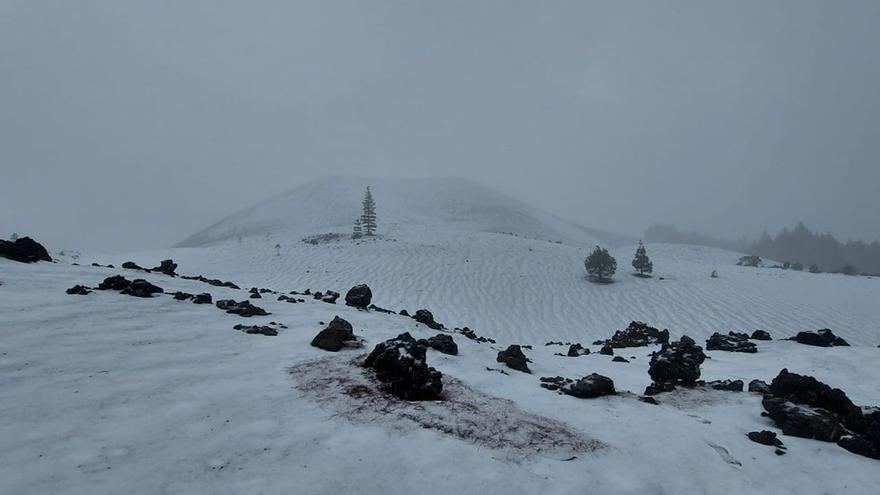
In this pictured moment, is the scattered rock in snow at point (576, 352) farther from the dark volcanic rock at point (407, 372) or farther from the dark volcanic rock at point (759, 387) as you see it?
the dark volcanic rock at point (407, 372)

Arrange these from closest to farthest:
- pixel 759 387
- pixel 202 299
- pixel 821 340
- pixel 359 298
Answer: pixel 759 387 → pixel 202 299 → pixel 821 340 → pixel 359 298

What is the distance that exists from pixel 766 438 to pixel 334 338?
7.32 metres

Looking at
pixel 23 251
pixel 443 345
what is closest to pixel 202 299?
pixel 23 251

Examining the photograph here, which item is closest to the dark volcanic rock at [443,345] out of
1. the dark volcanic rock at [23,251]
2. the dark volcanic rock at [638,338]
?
the dark volcanic rock at [638,338]

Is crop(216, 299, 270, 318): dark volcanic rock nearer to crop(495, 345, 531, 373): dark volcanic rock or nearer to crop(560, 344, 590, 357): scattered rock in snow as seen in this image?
crop(495, 345, 531, 373): dark volcanic rock

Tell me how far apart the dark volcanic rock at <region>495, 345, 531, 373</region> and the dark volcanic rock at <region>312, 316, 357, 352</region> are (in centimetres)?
344

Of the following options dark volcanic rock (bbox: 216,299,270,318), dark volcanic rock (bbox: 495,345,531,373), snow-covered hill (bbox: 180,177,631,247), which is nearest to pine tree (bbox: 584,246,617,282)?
dark volcanic rock (bbox: 495,345,531,373)

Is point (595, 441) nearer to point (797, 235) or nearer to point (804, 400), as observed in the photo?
point (804, 400)

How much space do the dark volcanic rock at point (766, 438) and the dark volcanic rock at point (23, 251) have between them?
16.3 m

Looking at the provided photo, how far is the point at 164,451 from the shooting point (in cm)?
447

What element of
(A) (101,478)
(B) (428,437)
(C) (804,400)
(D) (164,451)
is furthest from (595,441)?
(A) (101,478)

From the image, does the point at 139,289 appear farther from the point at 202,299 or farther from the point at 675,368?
the point at 675,368

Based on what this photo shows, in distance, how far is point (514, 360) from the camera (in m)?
9.61

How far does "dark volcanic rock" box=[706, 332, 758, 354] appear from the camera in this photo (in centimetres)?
1352
